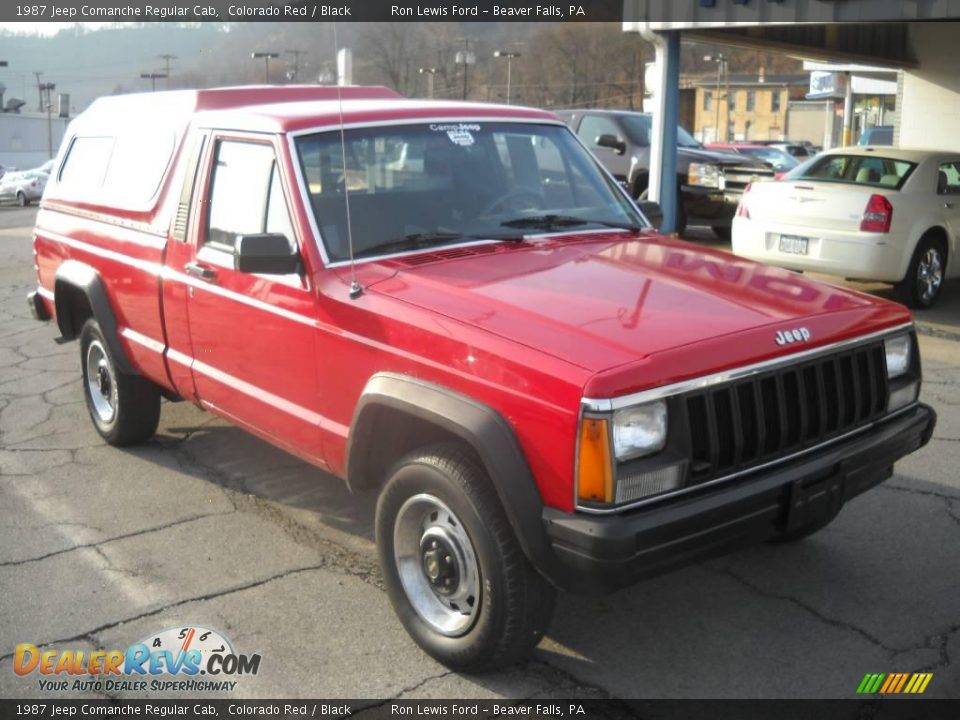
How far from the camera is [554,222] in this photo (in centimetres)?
471

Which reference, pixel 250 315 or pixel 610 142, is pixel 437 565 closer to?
pixel 250 315

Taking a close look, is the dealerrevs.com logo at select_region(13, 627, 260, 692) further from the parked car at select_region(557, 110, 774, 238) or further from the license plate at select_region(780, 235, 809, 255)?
the parked car at select_region(557, 110, 774, 238)

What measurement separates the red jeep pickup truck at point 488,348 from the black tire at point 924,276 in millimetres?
5737

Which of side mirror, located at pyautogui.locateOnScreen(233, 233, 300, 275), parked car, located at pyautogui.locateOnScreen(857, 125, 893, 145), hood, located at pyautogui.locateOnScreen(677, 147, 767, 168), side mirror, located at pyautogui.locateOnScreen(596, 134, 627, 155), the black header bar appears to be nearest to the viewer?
side mirror, located at pyautogui.locateOnScreen(233, 233, 300, 275)

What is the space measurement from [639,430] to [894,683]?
1336 mm

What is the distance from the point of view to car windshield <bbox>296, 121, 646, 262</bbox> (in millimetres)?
4340

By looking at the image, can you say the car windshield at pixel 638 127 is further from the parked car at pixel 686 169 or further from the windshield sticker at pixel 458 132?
the windshield sticker at pixel 458 132

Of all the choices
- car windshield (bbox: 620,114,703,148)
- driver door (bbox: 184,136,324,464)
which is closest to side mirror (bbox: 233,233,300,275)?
driver door (bbox: 184,136,324,464)

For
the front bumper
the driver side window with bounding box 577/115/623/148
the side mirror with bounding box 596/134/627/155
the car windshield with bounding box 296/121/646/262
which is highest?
the driver side window with bounding box 577/115/623/148

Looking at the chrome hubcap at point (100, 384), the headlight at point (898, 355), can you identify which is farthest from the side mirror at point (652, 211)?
the chrome hubcap at point (100, 384)

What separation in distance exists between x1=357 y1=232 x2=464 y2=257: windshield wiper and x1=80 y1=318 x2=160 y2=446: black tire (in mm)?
2296

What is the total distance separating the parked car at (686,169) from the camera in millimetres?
15227

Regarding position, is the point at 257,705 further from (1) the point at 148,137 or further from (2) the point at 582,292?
(1) the point at 148,137

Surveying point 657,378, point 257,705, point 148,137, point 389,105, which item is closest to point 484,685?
point 257,705
